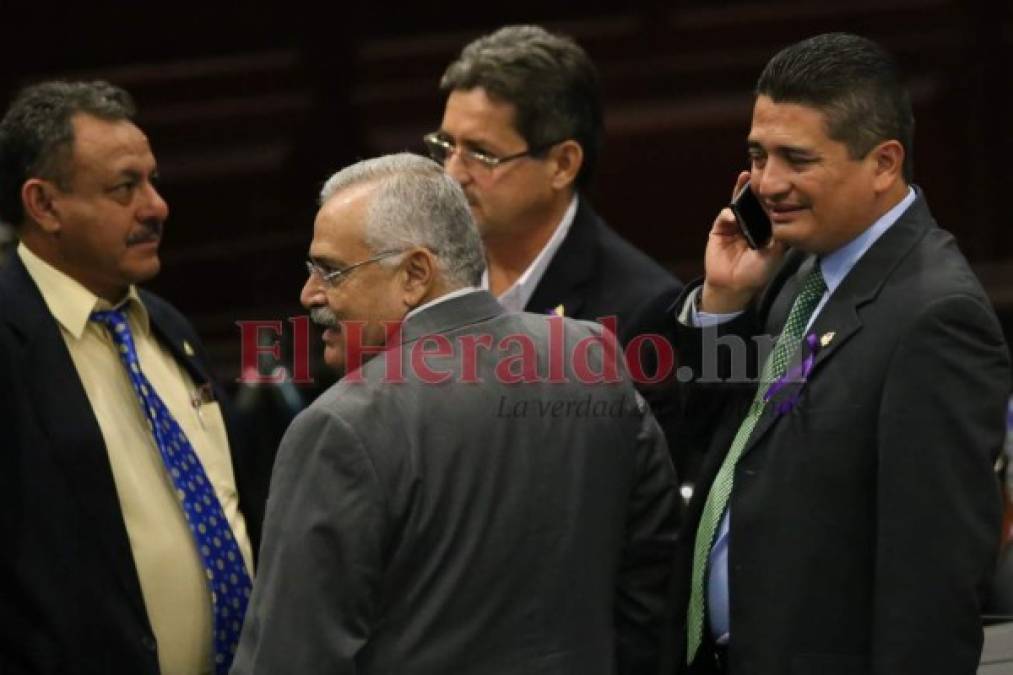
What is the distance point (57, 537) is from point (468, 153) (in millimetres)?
1165

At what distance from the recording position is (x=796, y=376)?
2.60m

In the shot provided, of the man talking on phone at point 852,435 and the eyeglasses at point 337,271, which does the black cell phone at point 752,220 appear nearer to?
the man talking on phone at point 852,435

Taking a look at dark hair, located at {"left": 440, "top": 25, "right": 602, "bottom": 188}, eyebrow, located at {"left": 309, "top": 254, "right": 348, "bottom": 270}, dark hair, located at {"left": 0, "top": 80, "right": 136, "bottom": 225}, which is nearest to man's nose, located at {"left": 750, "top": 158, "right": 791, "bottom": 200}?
eyebrow, located at {"left": 309, "top": 254, "right": 348, "bottom": 270}

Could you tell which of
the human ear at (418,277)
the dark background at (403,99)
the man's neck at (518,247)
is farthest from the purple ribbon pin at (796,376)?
the dark background at (403,99)

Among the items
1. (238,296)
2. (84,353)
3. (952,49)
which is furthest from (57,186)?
(952,49)

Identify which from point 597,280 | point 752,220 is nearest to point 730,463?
point 752,220

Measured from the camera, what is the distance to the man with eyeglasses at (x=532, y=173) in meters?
3.54

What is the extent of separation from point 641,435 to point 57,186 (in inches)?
49.7

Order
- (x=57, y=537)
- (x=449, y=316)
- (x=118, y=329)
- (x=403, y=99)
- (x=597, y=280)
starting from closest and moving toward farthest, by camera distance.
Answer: (x=449, y=316) < (x=57, y=537) < (x=118, y=329) < (x=597, y=280) < (x=403, y=99)

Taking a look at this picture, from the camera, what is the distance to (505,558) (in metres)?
2.46

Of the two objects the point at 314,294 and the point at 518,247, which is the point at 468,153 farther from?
the point at 314,294

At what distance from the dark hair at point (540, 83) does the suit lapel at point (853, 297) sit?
1135 mm

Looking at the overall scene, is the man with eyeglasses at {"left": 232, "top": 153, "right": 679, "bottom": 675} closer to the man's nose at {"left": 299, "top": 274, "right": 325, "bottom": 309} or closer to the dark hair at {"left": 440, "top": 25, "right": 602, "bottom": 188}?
the man's nose at {"left": 299, "top": 274, "right": 325, "bottom": 309}

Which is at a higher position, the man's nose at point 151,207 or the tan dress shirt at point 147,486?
the man's nose at point 151,207
